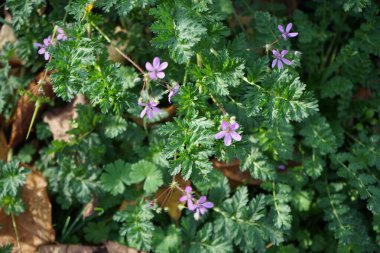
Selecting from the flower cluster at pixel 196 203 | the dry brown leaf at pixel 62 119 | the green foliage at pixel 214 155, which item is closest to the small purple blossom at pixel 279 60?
the green foliage at pixel 214 155

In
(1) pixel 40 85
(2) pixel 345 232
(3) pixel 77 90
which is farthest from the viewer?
(2) pixel 345 232

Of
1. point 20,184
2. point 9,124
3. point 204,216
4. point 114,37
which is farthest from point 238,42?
point 9,124

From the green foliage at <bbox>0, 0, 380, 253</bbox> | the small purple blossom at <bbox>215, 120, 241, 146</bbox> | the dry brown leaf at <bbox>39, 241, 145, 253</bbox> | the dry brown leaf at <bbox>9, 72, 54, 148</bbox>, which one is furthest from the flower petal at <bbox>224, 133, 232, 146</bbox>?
the dry brown leaf at <bbox>9, 72, 54, 148</bbox>

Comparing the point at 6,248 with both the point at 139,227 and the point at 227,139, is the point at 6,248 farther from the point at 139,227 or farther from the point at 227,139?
the point at 227,139

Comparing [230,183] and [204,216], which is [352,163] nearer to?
[230,183]

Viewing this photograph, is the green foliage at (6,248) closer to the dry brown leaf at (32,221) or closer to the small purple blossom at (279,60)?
the dry brown leaf at (32,221)

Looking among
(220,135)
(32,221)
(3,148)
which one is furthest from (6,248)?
(220,135)
